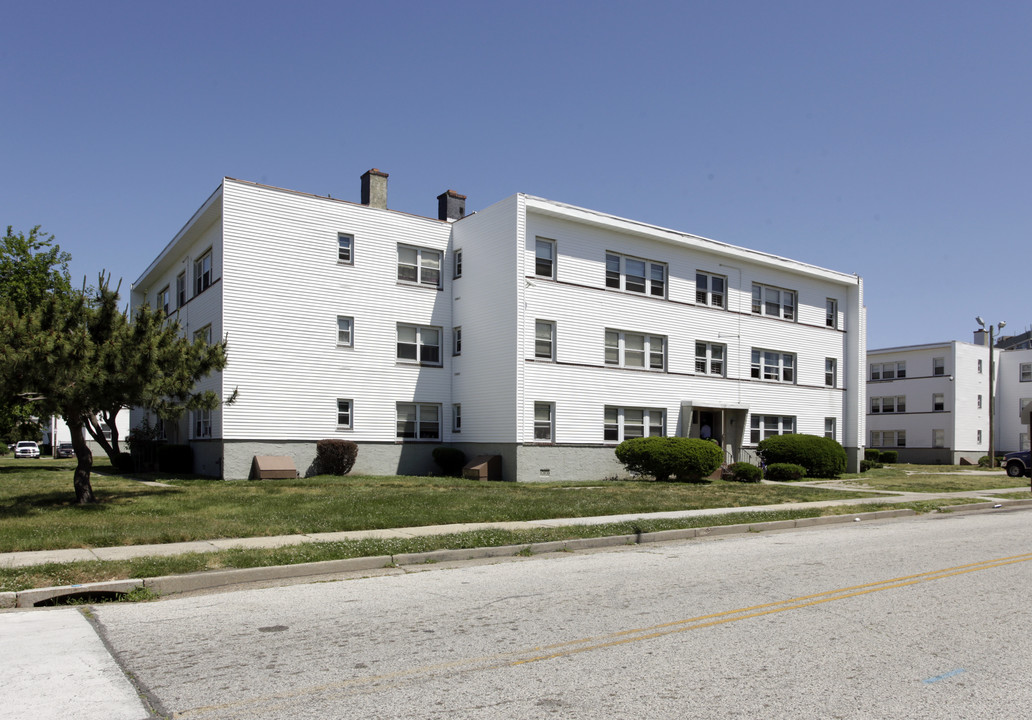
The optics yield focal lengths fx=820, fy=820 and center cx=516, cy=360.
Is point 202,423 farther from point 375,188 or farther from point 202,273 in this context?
point 375,188

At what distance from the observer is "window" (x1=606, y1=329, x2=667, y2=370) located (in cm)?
3036

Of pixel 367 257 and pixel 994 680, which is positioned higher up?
pixel 367 257

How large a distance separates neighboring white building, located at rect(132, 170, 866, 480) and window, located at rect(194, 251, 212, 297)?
0.39ft

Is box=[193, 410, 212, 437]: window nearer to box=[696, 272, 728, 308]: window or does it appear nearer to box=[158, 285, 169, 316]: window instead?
box=[158, 285, 169, 316]: window

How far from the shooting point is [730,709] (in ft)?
17.1

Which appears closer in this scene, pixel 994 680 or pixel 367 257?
pixel 994 680

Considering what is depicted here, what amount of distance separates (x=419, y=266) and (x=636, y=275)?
→ 824 cm

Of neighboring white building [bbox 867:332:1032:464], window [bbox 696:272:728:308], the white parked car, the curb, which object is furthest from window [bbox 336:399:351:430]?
neighboring white building [bbox 867:332:1032:464]

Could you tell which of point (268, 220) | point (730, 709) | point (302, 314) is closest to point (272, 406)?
point (302, 314)

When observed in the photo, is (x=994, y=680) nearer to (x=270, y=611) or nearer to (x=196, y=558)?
(x=270, y=611)

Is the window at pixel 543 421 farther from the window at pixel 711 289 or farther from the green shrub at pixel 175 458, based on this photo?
the green shrub at pixel 175 458

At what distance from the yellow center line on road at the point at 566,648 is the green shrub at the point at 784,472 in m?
21.7

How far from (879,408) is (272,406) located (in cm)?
4978

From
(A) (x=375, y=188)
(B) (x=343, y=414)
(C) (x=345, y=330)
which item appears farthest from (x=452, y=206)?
(B) (x=343, y=414)
